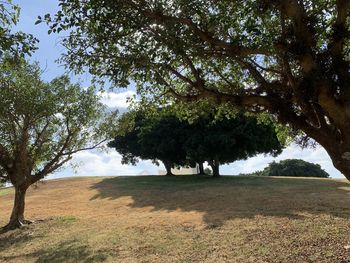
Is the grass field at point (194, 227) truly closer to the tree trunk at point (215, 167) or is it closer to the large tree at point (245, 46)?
the large tree at point (245, 46)

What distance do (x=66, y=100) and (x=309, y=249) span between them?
15493 millimetres

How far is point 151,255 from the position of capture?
14.9 meters

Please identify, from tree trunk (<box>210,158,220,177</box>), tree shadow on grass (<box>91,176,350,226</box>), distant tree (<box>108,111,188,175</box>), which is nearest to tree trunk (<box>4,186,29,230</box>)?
tree shadow on grass (<box>91,176,350,226</box>)

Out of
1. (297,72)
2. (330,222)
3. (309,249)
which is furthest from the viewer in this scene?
(330,222)

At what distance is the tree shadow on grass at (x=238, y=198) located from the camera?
21.2m

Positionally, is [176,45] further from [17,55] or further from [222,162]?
[222,162]

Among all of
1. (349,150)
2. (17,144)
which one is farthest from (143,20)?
(17,144)

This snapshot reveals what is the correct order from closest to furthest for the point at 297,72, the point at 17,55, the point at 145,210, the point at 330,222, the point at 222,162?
1. the point at 17,55
2. the point at 297,72
3. the point at 330,222
4. the point at 145,210
5. the point at 222,162

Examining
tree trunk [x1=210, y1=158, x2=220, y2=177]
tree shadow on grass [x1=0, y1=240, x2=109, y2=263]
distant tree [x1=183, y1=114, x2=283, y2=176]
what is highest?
distant tree [x1=183, y1=114, x2=283, y2=176]

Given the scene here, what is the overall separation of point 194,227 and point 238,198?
888cm

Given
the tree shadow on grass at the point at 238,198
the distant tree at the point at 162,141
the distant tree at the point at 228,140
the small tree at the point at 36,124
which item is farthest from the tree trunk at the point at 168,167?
the small tree at the point at 36,124

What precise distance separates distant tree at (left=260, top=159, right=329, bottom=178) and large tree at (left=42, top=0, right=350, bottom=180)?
173ft

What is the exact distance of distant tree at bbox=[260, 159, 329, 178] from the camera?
61844mm

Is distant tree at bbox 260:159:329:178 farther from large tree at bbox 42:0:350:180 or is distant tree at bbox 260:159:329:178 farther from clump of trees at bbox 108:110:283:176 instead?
large tree at bbox 42:0:350:180
